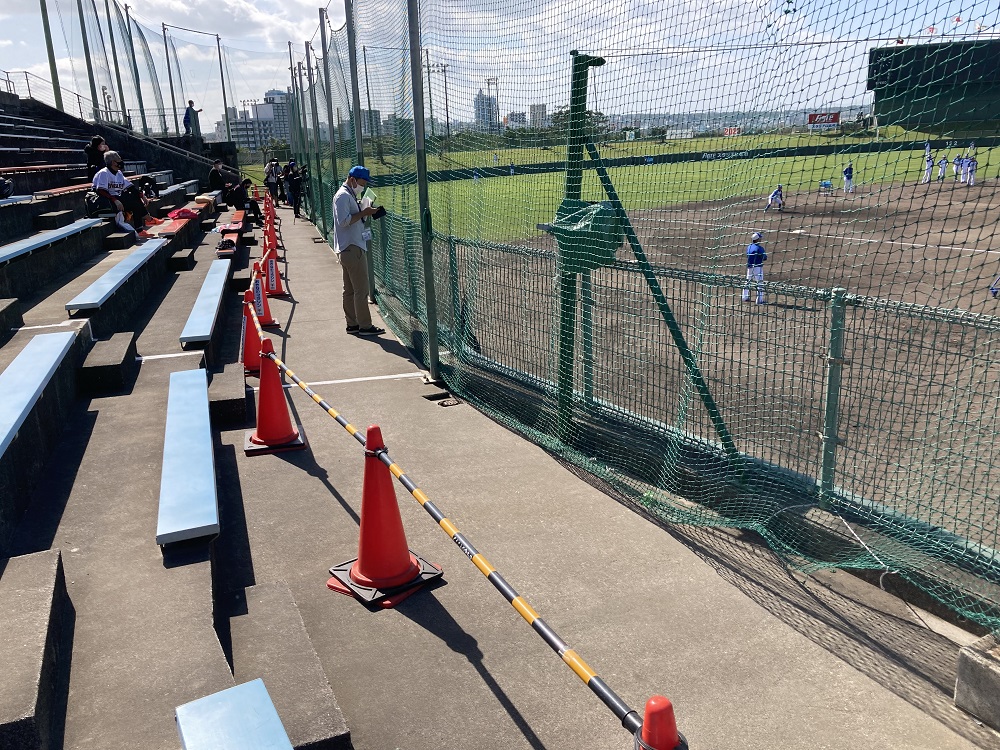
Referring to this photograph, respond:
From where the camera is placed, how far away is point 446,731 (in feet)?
10.3

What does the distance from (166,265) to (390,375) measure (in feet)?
19.3

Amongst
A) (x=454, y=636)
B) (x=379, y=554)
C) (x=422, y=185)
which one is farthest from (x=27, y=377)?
(x=422, y=185)

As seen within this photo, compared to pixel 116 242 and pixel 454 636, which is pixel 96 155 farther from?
pixel 454 636

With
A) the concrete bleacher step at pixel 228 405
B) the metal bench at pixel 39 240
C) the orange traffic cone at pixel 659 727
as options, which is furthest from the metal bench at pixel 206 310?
the orange traffic cone at pixel 659 727

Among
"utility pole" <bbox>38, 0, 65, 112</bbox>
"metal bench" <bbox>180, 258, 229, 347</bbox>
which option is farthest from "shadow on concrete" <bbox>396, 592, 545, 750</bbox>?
"utility pole" <bbox>38, 0, 65, 112</bbox>

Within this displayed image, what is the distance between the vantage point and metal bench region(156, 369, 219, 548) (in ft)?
12.5

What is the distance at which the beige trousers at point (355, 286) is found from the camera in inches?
381

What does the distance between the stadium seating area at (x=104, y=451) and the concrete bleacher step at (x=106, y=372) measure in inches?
0.5

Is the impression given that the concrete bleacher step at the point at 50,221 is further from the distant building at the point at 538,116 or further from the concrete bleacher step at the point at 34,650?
the concrete bleacher step at the point at 34,650

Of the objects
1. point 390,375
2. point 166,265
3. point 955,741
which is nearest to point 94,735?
point 955,741

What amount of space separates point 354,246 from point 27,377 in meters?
5.19

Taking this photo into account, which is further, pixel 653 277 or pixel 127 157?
pixel 127 157

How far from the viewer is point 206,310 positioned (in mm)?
8602

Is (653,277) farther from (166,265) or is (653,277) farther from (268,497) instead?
(166,265)
